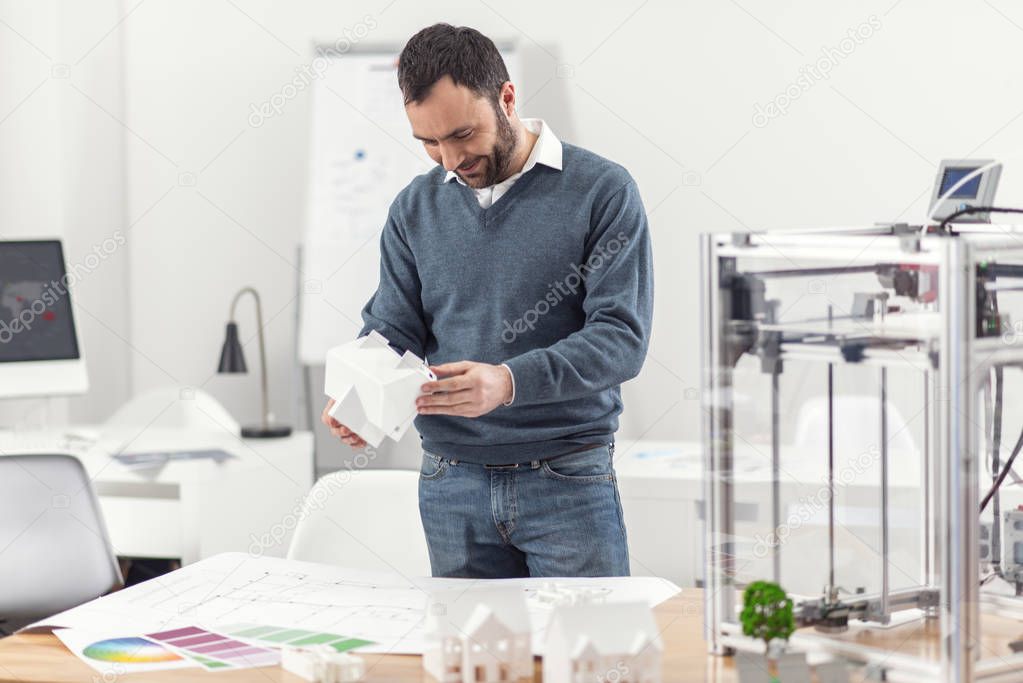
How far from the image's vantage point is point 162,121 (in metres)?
4.82

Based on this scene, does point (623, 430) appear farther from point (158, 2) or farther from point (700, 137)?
point (158, 2)

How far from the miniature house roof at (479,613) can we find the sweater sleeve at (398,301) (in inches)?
26.0

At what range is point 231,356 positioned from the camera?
3.97 m

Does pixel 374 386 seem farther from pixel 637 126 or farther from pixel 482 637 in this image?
pixel 637 126

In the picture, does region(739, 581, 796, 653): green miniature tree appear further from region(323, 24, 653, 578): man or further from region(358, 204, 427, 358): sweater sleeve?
region(358, 204, 427, 358): sweater sleeve

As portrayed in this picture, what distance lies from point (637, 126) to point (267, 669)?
10.9ft

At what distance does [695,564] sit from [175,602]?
166 centimetres

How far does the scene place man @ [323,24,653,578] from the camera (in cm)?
186

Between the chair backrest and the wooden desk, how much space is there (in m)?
0.85

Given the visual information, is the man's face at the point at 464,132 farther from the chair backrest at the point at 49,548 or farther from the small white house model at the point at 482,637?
the chair backrest at the point at 49,548

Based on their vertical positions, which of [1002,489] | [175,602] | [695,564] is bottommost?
[695,564]

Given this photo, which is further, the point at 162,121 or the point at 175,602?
the point at 162,121

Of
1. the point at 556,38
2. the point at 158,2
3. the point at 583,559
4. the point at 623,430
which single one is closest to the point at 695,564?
the point at 583,559

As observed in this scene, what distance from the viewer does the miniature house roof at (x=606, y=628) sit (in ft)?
4.09
